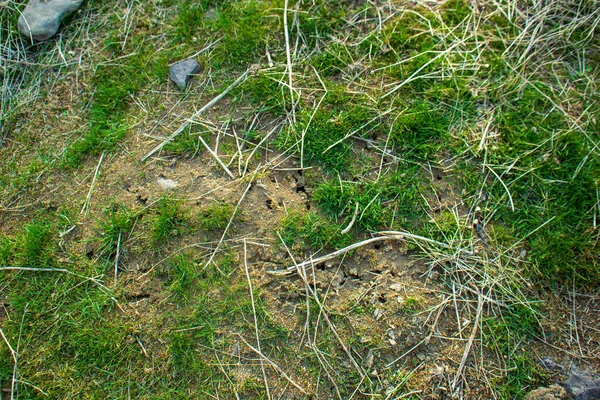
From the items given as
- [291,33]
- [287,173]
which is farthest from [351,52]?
[287,173]

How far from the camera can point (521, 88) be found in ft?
9.86

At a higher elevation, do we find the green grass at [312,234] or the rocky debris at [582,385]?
the green grass at [312,234]

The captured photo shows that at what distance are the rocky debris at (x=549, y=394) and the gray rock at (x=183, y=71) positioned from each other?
9.30 feet

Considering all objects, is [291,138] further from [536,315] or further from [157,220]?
[536,315]

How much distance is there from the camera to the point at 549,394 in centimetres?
243

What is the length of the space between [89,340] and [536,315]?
8.59 feet

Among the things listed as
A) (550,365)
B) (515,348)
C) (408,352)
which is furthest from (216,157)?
(550,365)

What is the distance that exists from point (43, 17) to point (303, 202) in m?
2.37

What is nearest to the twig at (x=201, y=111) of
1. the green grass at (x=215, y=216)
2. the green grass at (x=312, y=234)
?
the green grass at (x=215, y=216)

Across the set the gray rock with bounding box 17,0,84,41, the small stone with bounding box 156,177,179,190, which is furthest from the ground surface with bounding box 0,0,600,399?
the gray rock with bounding box 17,0,84,41

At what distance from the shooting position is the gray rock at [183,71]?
312 centimetres

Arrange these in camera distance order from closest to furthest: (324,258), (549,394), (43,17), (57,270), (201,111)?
(549,394) → (324,258) → (57,270) → (201,111) → (43,17)

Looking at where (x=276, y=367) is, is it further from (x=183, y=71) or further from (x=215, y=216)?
(x=183, y=71)

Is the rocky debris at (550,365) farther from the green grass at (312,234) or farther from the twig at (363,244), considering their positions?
the green grass at (312,234)
